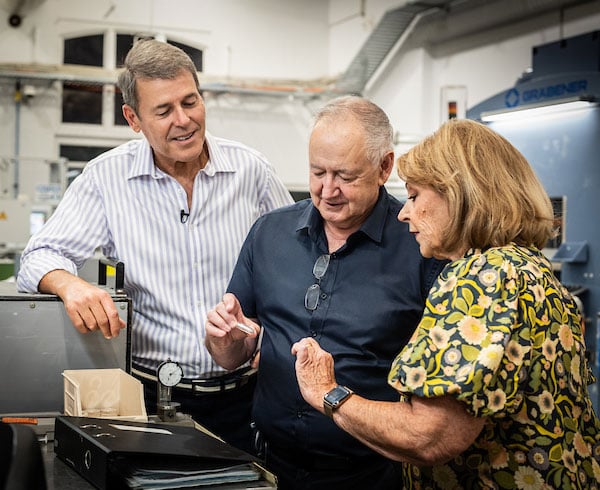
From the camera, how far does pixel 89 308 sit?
1.76 m

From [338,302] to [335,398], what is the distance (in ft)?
1.38

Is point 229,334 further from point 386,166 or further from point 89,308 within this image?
point 386,166

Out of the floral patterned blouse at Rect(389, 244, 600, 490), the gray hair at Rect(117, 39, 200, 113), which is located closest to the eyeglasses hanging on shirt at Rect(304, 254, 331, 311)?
the floral patterned blouse at Rect(389, 244, 600, 490)

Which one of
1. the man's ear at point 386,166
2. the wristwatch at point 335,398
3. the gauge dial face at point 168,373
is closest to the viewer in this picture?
the wristwatch at point 335,398

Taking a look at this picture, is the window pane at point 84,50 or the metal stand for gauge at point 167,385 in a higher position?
the window pane at point 84,50

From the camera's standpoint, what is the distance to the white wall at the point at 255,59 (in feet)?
25.3

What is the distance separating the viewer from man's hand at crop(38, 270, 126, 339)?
5.74ft

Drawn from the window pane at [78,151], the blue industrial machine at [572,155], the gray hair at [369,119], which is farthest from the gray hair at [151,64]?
the window pane at [78,151]

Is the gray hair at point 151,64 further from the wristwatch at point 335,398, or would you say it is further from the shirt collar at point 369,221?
the wristwatch at point 335,398

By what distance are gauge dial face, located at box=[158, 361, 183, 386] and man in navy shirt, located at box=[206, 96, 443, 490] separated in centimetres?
12

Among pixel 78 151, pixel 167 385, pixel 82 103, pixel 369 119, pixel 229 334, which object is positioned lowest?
pixel 167 385

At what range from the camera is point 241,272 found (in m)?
1.98

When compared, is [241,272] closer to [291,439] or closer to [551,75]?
[291,439]

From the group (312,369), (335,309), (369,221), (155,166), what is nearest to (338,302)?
(335,309)
